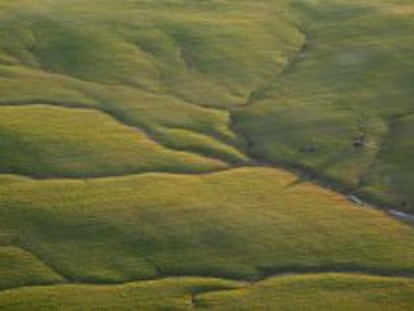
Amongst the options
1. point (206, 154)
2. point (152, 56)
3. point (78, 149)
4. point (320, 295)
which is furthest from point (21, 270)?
point (152, 56)

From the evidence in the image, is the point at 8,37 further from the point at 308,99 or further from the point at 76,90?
the point at 308,99

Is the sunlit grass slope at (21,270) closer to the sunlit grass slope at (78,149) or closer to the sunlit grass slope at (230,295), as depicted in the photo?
the sunlit grass slope at (230,295)

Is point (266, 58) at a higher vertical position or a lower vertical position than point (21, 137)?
higher

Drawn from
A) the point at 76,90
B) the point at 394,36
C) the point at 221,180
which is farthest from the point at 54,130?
the point at 394,36

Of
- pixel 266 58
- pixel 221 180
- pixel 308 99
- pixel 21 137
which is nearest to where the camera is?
pixel 221 180

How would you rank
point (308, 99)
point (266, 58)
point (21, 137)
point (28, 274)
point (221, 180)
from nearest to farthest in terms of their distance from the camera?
point (28, 274) → point (221, 180) → point (21, 137) → point (308, 99) → point (266, 58)

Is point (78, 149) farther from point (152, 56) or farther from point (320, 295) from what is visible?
point (320, 295)

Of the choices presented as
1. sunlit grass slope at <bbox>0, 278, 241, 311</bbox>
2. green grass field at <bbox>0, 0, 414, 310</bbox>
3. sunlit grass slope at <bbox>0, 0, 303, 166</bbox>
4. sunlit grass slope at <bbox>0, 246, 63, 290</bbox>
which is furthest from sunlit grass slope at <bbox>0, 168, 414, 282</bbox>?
sunlit grass slope at <bbox>0, 0, 303, 166</bbox>
